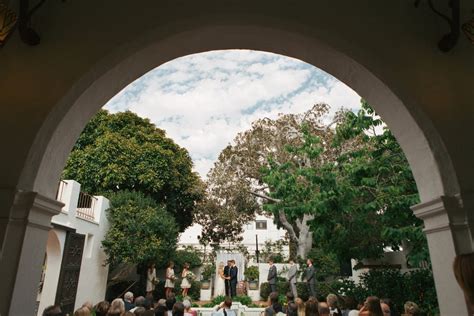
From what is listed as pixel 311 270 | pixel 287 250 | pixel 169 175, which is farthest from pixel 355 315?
pixel 287 250

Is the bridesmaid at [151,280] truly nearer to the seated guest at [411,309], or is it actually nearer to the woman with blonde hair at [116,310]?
the woman with blonde hair at [116,310]

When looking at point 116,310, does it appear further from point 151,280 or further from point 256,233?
point 256,233

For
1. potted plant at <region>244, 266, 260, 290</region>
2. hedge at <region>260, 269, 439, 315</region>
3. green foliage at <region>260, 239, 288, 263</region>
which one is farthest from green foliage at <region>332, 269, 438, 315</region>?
green foliage at <region>260, 239, 288, 263</region>

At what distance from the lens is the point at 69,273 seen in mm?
8422

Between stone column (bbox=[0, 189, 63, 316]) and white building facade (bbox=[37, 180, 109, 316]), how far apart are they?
4344 mm

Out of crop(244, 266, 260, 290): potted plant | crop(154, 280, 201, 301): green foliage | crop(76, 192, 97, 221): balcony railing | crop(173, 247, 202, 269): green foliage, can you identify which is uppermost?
crop(76, 192, 97, 221): balcony railing

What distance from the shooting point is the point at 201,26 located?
104 inches

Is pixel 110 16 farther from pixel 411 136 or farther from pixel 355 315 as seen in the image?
pixel 355 315

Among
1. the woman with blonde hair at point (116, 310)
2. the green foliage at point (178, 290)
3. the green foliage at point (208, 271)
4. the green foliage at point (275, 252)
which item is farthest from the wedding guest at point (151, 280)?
the woman with blonde hair at point (116, 310)

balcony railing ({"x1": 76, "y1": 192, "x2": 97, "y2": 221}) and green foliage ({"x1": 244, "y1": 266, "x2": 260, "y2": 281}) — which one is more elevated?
balcony railing ({"x1": 76, "y1": 192, "x2": 97, "y2": 221})

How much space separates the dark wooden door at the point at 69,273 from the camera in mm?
7980

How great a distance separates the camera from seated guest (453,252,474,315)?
1219 millimetres

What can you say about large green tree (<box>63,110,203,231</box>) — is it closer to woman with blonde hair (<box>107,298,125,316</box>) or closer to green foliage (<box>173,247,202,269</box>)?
green foliage (<box>173,247,202,269</box>)

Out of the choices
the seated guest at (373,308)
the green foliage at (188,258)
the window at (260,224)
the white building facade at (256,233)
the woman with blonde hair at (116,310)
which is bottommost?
the woman with blonde hair at (116,310)
